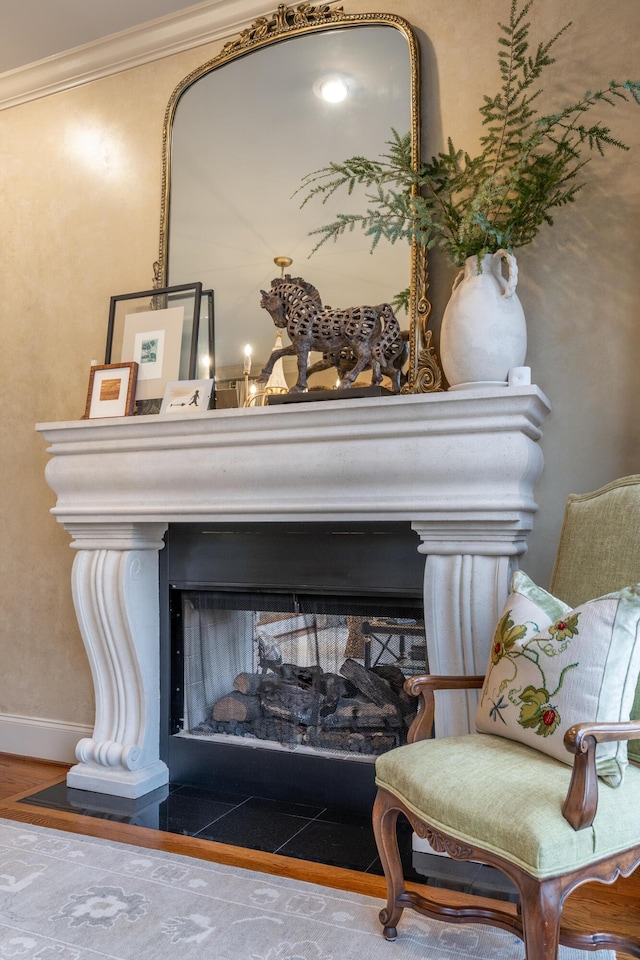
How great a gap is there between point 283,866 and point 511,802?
0.98 meters

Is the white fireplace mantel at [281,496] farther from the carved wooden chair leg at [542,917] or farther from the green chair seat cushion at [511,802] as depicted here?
the carved wooden chair leg at [542,917]

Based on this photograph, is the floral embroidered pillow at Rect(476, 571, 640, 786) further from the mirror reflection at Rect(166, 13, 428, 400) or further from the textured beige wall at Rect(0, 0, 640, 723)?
the mirror reflection at Rect(166, 13, 428, 400)

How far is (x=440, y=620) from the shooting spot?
220 cm

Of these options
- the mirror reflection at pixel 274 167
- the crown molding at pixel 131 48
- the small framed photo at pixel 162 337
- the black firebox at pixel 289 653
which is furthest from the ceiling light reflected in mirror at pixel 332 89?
the black firebox at pixel 289 653

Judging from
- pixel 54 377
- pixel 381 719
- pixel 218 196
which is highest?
pixel 218 196

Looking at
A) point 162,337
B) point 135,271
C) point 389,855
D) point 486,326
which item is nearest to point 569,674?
point 389,855

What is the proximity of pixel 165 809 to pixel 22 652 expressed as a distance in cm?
111

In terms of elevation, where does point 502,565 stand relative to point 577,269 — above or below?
below

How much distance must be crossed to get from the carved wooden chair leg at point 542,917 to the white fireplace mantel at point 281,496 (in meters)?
0.85

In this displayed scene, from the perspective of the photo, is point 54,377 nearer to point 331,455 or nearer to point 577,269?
point 331,455

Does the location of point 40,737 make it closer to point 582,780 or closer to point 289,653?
point 289,653

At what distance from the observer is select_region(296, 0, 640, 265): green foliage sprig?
2186 millimetres

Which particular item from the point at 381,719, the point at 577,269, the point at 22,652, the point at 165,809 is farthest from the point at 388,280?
the point at 22,652

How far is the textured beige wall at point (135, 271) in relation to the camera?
7.46 ft
